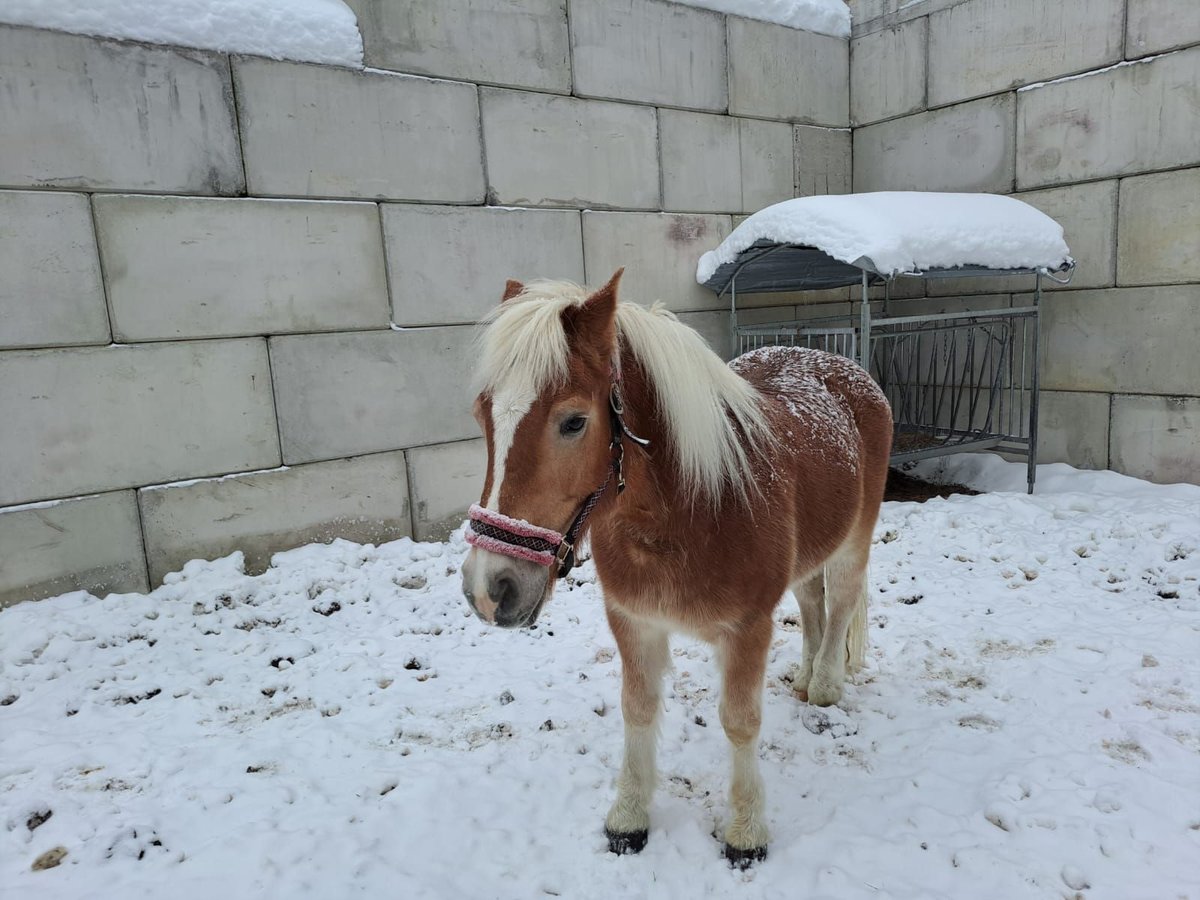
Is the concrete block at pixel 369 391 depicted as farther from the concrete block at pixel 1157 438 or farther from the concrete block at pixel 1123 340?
the concrete block at pixel 1157 438

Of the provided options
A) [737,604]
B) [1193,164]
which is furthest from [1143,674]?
[1193,164]

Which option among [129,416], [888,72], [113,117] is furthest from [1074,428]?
[113,117]

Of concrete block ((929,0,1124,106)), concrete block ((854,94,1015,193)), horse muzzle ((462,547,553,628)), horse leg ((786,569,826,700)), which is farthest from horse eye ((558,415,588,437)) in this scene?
concrete block ((929,0,1124,106))

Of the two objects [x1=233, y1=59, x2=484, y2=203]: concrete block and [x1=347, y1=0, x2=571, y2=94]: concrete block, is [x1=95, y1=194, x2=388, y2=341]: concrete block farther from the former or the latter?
[x1=347, y1=0, x2=571, y2=94]: concrete block

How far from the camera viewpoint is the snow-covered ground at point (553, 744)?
7.07ft

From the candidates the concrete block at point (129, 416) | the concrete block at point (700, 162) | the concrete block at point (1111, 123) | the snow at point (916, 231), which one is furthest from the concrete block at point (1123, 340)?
the concrete block at point (129, 416)

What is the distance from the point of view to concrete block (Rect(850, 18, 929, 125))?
21.4 ft

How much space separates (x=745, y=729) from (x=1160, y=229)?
18.5 feet

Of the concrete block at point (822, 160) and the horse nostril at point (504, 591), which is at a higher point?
the concrete block at point (822, 160)

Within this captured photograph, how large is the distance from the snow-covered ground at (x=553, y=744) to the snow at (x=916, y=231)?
2208 millimetres

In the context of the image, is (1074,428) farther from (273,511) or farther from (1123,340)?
(273,511)

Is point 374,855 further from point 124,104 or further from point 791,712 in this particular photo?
point 124,104

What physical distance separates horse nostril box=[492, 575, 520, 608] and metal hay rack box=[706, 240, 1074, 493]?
14.5 ft

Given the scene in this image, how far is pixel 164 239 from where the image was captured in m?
4.03
